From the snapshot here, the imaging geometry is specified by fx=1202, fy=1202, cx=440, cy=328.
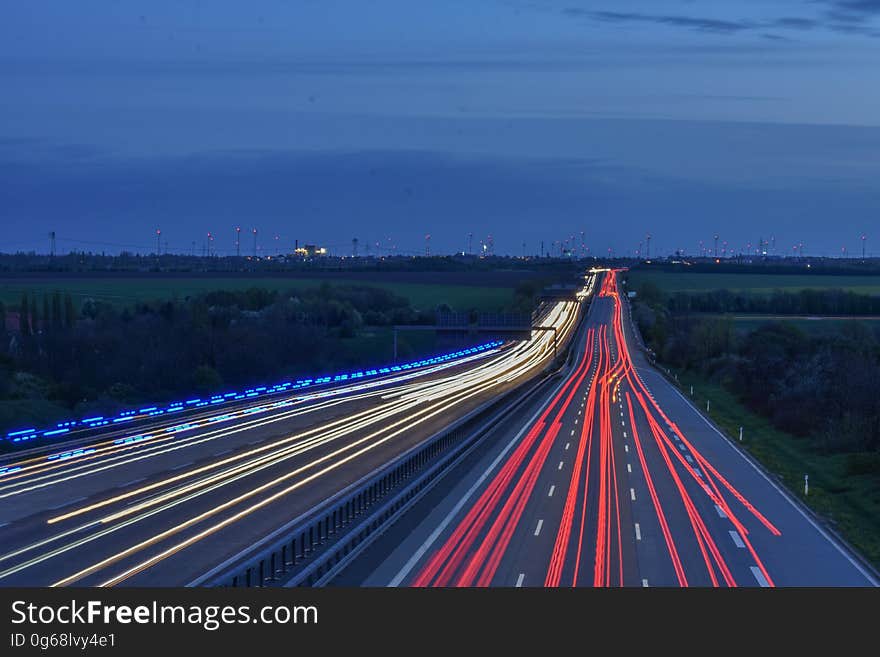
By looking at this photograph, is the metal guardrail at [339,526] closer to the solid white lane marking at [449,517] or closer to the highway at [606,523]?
the highway at [606,523]

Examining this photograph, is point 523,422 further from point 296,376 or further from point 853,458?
point 296,376

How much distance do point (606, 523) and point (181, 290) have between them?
6046 inches

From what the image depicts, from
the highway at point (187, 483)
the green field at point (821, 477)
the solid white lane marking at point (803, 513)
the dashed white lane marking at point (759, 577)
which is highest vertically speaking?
the highway at point (187, 483)

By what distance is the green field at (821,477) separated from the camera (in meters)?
31.7

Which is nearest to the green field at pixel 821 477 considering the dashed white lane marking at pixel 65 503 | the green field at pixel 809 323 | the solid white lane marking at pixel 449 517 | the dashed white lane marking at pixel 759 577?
the dashed white lane marking at pixel 759 577

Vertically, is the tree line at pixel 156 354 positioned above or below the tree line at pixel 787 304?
below

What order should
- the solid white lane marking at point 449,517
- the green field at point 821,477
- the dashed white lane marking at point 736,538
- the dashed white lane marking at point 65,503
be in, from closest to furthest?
the solid white lane marking at point 449,517 < the dashed white lane marking at point 736,538 < the dashed white lane marking at point 65,503 < the green field at point 821,477

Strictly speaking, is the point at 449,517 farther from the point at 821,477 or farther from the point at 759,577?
the point at 821,477

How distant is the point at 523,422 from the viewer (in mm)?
52688

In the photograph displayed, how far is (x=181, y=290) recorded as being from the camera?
579 ft

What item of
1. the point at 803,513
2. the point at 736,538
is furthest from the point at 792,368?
the point at 736,538

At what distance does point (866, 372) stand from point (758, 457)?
16.8 meters

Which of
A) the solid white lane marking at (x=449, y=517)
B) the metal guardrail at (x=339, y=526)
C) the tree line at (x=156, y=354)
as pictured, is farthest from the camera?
the tree line at (x=156, y=354)

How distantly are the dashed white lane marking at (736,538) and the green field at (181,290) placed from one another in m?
125
